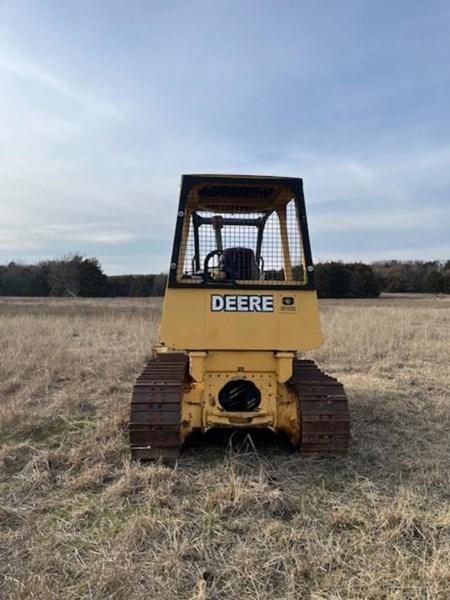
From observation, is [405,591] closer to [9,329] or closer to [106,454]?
[106,454]

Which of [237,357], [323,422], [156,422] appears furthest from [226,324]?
[323,422]

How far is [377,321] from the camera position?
15578 mm

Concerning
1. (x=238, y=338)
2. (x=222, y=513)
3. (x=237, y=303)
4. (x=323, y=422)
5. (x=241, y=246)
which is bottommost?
(x=222, y=513)

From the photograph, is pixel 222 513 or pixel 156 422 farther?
pixel 156 422

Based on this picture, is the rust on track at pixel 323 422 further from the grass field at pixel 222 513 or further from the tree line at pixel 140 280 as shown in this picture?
the tree line at pixel 140 280

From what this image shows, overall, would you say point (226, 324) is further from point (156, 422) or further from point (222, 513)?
point (222, 513)

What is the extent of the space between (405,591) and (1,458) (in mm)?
3410

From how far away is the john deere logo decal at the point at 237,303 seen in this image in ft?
14.4

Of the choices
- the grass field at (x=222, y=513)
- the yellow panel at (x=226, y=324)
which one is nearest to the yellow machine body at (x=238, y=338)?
the yellow panel at (x=226, y=324)

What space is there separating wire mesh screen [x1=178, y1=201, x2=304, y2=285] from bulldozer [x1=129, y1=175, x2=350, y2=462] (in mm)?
35

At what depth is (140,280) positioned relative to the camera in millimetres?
48656

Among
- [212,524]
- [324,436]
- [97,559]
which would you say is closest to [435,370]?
[324,436]

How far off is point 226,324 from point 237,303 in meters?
0.20

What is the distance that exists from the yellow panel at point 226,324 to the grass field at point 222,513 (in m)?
0.97
